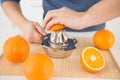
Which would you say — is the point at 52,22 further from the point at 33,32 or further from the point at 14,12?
the point at 14,12

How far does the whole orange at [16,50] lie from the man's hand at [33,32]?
0.16m

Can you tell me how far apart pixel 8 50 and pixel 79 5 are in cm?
44

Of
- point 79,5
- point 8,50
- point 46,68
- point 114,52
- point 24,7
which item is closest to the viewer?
point 46,68

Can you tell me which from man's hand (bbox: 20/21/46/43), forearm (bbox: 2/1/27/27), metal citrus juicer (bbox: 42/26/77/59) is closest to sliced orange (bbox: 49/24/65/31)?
metal citrus juicer (bbox: 42/26/77/59)

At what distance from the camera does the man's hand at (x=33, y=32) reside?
0.94 m

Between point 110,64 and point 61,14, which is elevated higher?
point 61,14

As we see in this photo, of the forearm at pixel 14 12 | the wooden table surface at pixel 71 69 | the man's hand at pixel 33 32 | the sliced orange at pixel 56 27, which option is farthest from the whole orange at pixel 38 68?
the forearm at pixel 14 12

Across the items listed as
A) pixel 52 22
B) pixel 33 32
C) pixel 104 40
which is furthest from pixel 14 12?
pixel 104 40

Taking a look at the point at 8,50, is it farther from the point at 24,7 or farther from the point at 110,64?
the point at 24,7

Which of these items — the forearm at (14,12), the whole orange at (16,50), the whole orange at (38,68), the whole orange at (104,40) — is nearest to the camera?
the whole orange at (38,68)

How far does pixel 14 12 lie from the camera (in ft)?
3.44

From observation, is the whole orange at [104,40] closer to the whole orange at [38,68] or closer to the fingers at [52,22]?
the fingers at [52,22]

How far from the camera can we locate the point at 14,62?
2.57 ft

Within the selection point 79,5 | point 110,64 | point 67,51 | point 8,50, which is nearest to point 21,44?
point 8,50
